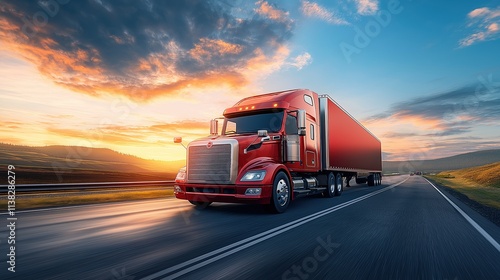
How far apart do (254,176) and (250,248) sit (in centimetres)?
339

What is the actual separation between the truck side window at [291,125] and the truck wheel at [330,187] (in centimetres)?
456

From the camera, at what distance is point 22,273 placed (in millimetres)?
3275

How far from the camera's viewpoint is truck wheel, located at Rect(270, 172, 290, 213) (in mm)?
7932

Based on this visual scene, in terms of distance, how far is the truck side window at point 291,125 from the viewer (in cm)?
921

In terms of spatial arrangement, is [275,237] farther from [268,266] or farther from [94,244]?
[94,244]

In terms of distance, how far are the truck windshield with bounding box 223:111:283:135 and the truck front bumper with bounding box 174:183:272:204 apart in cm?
217

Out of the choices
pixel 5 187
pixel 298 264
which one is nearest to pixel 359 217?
pixel 298 264

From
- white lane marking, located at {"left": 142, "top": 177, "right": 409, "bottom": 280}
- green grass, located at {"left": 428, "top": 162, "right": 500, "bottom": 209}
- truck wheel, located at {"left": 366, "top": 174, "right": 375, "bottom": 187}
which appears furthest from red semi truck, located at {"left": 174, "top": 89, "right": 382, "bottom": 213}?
truck wheel, located at {"left": 366, "top": 174, "right": 375, "bottom": 187}

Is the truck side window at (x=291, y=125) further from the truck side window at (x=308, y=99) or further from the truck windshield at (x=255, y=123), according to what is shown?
the truck side window at (x=308, y=99)

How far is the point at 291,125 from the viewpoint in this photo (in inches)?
370

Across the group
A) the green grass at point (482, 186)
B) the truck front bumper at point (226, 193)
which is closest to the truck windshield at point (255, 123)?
the truck front bumper at point (226, 193)

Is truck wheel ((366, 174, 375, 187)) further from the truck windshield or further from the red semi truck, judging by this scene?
the truck windshield

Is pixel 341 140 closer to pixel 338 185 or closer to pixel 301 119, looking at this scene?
pixel 338 185

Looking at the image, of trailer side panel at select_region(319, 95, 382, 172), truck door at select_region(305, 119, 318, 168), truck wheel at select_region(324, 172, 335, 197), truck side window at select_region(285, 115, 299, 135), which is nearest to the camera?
truck side window at select_region(285, 115, 299, 135)
